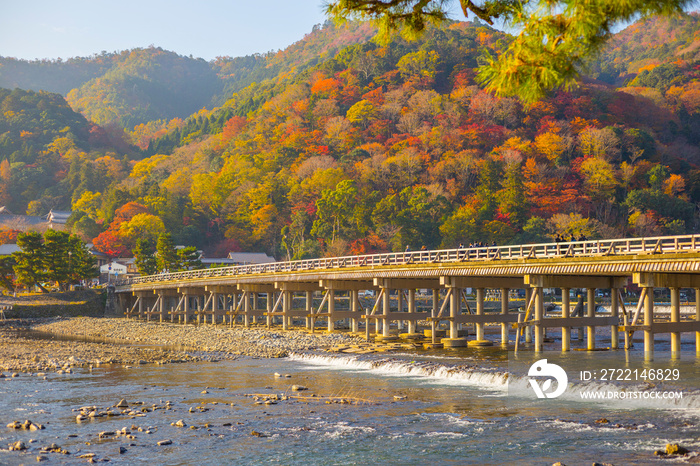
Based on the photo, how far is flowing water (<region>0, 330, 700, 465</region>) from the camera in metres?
13.8

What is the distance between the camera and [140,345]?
40125 mm

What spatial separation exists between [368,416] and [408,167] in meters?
79.6

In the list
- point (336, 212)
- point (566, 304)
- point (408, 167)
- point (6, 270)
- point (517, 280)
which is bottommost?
point (566, 304)

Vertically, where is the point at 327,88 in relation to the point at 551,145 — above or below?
above

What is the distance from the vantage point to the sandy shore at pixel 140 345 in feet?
99.8

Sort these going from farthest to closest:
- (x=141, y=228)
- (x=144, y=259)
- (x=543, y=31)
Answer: (x=141, y=228) < (x=144, y=259) < (x=543, y=31)

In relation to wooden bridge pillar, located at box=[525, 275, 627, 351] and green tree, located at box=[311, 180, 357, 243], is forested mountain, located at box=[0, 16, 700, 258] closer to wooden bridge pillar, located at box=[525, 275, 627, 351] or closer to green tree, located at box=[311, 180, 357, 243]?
green tree, located at box=[311, 180, 357, 243]

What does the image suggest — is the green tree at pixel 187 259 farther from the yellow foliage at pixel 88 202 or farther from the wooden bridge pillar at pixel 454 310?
the wooden bridge pillar at pixel 454 310

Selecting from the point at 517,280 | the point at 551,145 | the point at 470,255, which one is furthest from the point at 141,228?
the point at 470,255

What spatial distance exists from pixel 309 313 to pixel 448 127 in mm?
63779

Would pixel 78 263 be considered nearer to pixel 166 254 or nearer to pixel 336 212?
pixel 166 254

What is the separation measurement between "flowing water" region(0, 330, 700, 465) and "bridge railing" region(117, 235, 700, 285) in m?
4.21

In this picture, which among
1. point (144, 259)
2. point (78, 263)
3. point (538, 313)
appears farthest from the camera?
point (144, 259)

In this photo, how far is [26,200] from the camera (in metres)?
130
